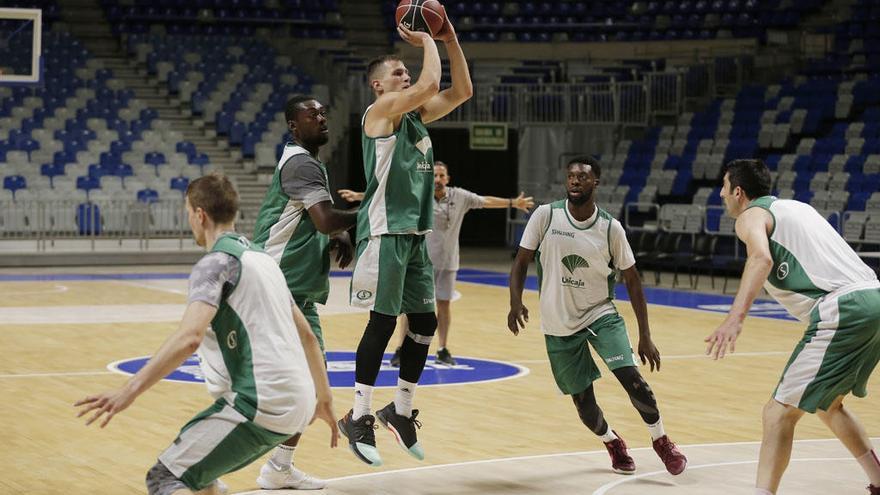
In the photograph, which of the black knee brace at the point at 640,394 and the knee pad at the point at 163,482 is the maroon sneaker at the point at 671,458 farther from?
the knee pad at the point at 163,482

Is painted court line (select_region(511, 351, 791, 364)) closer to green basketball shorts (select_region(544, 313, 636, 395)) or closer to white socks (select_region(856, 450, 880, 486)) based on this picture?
green basketball shorts (select_region(544, 313, 636, 395))

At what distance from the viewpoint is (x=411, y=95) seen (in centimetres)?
689

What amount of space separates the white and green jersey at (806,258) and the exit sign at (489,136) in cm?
2087

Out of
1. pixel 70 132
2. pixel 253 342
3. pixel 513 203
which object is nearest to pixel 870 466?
pixel 253 342

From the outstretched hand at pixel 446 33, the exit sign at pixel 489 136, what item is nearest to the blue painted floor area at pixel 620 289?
the exit sign at pixel 489 136

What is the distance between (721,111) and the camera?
2567 centimetres

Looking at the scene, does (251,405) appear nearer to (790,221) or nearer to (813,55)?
(790,221)

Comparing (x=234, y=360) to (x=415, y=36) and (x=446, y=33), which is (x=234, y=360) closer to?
(x=415, y=36)

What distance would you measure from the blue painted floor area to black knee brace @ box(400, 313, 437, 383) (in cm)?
1022

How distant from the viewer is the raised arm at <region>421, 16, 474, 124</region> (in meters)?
7.07

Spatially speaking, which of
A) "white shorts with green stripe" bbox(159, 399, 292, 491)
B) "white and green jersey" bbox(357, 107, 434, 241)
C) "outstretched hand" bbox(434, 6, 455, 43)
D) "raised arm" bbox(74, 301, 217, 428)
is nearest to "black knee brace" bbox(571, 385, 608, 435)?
"white and green jersey" bbox(357, 107, 434, 241)

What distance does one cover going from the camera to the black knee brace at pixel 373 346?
23.3ft

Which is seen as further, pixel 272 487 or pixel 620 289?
pixel 620 289

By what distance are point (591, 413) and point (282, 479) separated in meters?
1.81
